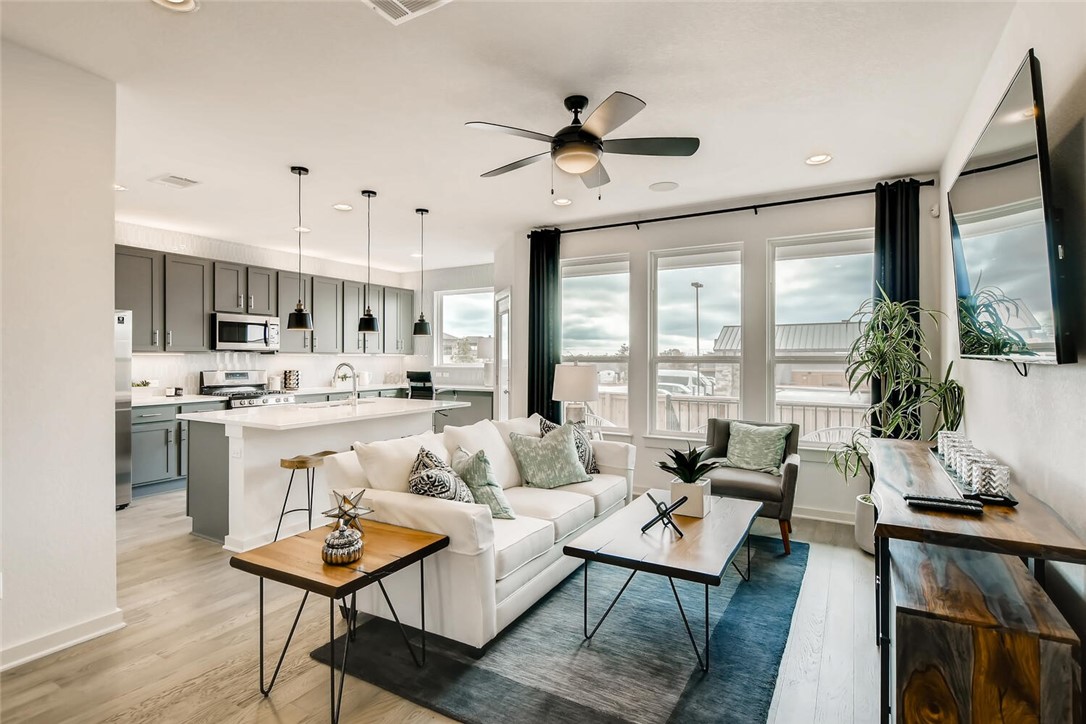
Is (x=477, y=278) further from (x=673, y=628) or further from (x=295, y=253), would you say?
(x=673, y=628)

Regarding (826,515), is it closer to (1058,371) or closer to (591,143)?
(1058,371)

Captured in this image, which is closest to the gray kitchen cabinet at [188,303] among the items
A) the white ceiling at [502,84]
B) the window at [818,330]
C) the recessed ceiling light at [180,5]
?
the white ceiling at [502,84]

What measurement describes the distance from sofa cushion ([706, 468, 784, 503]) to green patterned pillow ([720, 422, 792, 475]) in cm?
10

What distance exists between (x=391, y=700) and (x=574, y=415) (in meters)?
3.05

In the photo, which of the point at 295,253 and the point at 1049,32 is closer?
the point at 1049,32

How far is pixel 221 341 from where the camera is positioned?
6.24 m

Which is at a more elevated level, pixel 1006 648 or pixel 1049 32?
pixel 1049 32

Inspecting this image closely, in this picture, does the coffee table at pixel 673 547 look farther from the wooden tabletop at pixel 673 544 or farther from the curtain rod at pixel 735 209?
the curtain rod at pixel 735 209

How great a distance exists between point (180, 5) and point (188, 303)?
183 inches

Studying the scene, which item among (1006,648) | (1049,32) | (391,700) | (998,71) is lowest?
(391,700)

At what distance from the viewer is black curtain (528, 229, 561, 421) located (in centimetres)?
561

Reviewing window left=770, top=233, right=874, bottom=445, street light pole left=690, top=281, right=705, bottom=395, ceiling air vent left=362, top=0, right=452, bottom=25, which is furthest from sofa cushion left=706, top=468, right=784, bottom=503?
ceiling air vent left=362, top=0, right=452, bottom=25

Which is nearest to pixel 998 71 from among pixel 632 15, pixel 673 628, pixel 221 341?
pixel 632 15

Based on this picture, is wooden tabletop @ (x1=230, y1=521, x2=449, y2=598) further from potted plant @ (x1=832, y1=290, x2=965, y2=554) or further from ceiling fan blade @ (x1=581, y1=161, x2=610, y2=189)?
potted plant @ (x1=832, y1=290, x2=965, y2=554)
